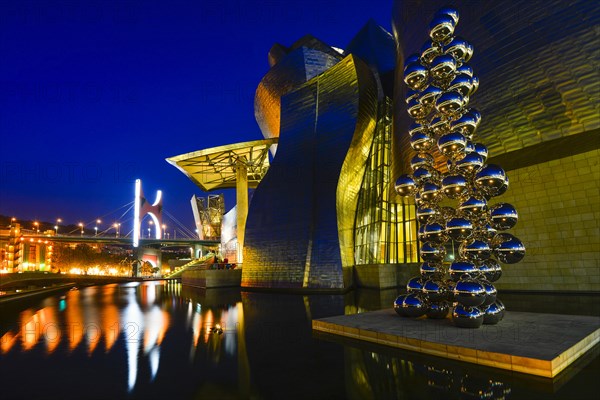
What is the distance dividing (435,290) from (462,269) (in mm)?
785

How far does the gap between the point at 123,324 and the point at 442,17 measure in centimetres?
941

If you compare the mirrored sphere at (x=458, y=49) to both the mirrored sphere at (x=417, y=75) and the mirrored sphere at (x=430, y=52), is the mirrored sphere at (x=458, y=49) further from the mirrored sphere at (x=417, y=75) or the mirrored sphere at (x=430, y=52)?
the mirrored sphere at (x=417, y=75)

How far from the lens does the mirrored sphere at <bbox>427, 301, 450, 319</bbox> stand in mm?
6531

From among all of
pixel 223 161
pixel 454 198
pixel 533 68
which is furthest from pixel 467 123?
pixel 223 161

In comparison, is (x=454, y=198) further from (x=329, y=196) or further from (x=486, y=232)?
(x=329, y=196)

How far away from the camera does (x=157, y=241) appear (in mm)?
56562

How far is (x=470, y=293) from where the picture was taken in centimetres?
540

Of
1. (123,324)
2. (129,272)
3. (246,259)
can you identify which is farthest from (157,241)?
(123,324)

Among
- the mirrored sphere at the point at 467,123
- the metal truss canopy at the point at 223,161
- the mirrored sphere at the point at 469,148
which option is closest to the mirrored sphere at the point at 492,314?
the mirrored sphere at the point at 469,148

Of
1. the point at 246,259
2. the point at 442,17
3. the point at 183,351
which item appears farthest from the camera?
the point at 246,259

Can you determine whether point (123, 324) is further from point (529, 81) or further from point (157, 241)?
point (157, 241)

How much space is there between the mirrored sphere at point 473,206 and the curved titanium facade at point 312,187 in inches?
399

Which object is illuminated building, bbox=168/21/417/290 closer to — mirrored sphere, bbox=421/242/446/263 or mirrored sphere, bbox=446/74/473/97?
mirrored sphere, bbox=421/242/446/263

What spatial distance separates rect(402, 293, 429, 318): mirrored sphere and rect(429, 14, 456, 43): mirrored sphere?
4.98 meters
